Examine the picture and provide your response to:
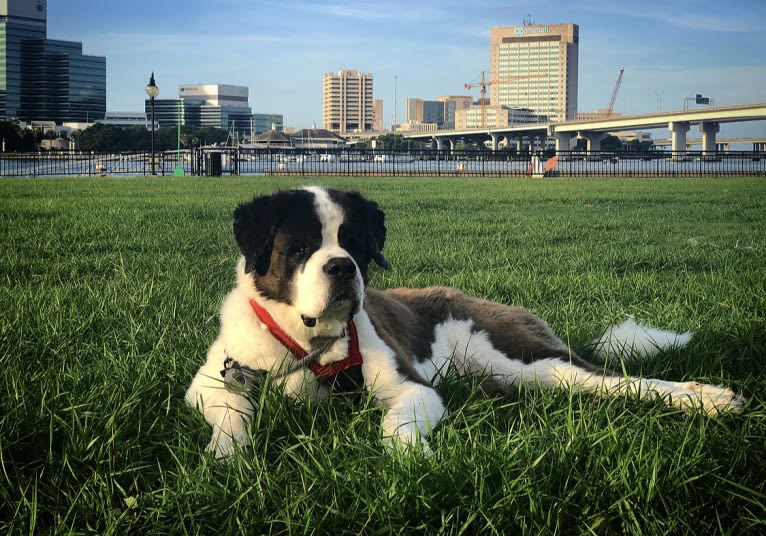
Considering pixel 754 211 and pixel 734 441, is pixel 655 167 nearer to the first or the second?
pixel 754 211

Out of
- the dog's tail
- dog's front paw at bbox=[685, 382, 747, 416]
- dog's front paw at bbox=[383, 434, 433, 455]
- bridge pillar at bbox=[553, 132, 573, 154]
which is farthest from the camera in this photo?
bridge pillar at bbox=[553, 132, 573, 154]

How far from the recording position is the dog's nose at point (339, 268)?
124 inches

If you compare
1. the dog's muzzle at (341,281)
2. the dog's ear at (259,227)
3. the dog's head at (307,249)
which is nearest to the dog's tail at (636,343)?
the dog's head at (307,249)

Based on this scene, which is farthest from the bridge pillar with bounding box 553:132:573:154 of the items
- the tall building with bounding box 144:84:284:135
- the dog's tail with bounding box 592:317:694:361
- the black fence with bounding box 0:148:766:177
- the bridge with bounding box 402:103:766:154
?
the dog's tail with bounding box 592:317:694:361

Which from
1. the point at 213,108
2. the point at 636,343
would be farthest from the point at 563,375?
the point at 213,108

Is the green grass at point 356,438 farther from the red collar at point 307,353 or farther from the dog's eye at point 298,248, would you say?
the dog's eye at point 298,248

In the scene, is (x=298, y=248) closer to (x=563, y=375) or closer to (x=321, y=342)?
(x=321, y=342)

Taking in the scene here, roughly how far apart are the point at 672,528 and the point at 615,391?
4.42ft

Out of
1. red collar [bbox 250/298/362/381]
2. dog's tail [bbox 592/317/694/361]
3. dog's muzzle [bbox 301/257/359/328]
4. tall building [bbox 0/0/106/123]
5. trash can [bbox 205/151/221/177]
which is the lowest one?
dog's tail [bbox 592/317/694/361]

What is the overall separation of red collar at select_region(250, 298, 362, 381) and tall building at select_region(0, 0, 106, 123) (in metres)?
89.3

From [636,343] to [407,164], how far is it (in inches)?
1723

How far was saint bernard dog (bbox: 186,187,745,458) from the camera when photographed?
3.16m

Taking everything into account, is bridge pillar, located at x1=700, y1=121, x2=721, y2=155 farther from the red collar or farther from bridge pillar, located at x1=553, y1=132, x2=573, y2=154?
the red collar

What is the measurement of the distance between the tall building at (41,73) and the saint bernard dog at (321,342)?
89092 millimetres
